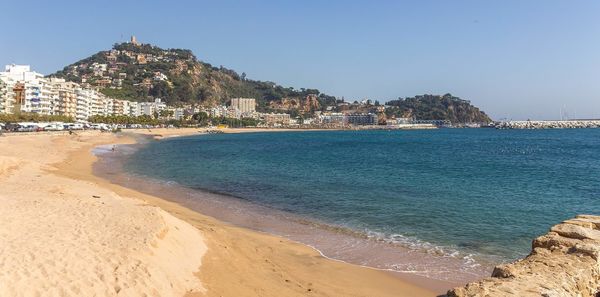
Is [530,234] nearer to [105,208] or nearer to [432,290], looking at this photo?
[432,290]

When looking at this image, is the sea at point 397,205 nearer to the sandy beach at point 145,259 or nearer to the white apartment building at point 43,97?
the sandy beach at point 145,259

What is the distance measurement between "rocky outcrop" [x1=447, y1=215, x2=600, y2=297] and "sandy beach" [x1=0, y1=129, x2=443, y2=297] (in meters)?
3.06

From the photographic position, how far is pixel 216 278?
32.1 feet

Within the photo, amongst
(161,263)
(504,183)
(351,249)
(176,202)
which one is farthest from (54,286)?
(504,183)

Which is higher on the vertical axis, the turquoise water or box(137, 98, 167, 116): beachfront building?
box(137, 98, 167, 116): beachfront building

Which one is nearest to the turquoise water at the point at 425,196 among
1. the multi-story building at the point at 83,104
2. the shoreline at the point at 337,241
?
the shoreline at the point at 337,241

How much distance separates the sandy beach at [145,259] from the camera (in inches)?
311

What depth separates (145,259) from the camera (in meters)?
9.28

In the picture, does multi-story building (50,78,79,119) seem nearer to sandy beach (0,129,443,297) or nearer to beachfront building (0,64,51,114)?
beachfront building (0,64,51,114)

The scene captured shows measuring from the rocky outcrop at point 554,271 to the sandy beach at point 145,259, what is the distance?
3056 mm

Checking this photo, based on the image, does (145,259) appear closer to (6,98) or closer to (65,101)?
(6,98)

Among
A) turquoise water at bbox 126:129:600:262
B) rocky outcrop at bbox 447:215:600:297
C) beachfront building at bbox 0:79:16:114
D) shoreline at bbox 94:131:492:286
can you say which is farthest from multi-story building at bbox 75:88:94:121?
rocky outcrop at bbox 447:215:600:297

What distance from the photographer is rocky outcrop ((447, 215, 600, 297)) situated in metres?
6.25

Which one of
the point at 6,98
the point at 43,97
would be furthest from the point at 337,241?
the point at 43,97
